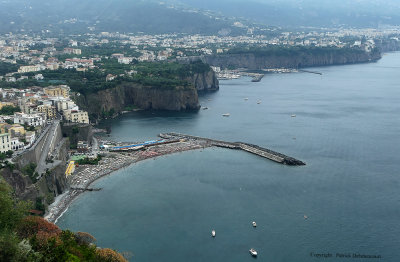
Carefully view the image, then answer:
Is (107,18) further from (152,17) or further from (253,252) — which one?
(253,252)

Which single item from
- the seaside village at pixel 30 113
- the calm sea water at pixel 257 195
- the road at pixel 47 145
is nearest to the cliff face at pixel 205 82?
the calm sea water at pixel 257 195

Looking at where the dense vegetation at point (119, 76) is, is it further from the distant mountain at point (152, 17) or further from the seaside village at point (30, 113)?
the distant mountain at point (152, 17)

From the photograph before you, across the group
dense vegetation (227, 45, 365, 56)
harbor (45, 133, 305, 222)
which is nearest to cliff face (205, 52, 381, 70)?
dense vegetation (227, 45, 365, 56)

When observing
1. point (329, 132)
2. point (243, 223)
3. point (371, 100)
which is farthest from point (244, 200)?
point (371, 100)

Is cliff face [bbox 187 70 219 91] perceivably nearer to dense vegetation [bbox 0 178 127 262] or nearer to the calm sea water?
the calm sea water

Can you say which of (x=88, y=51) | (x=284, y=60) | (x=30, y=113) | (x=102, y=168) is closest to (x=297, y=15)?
(x=284, y=60)
